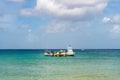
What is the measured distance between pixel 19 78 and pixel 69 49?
4211 centimetres

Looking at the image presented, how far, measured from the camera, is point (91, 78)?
88.0ft

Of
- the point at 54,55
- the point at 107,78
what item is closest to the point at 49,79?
the point at 107,78

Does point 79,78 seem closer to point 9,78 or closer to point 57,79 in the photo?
point 57,79

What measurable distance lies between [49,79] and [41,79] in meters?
0.73

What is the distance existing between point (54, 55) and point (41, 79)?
47971 mm

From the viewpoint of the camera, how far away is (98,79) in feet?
86.0

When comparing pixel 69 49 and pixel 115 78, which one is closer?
pixel 115 78

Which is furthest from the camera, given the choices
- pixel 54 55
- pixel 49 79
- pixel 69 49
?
pixel 54 55

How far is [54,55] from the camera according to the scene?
7419cm

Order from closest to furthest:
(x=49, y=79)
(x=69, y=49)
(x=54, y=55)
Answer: (x=49, y=79) < (x=69, y=49) < (x=54, y=55)

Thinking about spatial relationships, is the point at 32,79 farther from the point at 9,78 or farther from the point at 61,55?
the point at 61,55

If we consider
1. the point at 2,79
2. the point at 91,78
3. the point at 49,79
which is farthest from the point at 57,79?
the point at 2,79

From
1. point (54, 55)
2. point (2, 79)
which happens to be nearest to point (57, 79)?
point (2, 79)

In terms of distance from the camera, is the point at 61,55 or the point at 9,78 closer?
the point at 9,78
